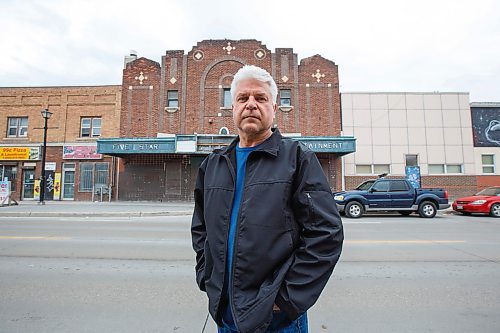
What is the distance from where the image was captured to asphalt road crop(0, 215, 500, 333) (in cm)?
317

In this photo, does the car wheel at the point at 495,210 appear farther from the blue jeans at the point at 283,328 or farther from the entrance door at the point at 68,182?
the entrance door at the point at 68,182

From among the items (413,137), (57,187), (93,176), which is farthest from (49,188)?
(413,137)

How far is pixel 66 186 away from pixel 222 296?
2356 cm

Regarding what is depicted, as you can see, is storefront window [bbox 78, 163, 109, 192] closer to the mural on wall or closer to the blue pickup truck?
the blue pickup truck

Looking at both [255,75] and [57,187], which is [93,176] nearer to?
[57,187]

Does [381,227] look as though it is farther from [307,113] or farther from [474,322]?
[307,113]

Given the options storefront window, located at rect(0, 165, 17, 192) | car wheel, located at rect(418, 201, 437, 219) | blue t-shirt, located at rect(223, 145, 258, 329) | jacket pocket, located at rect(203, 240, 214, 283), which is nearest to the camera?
blue t-shirt, located at rect(223, 145, 258, 329)

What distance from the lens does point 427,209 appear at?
1300 centimetres

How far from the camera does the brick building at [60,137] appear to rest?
68.6 feet

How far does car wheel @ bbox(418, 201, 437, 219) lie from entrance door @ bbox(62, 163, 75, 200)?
21920mm

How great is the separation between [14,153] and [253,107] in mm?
26330

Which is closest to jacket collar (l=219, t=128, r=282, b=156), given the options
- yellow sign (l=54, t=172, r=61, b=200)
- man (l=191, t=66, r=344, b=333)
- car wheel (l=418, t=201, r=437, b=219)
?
man (l=191, t=66, r=344, b=333)

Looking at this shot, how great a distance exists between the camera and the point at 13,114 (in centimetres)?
2225

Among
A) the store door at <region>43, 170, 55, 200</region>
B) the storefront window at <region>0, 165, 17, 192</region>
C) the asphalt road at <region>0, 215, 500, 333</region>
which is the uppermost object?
the storefront window at <region>0, 165, 17, 192</region>
